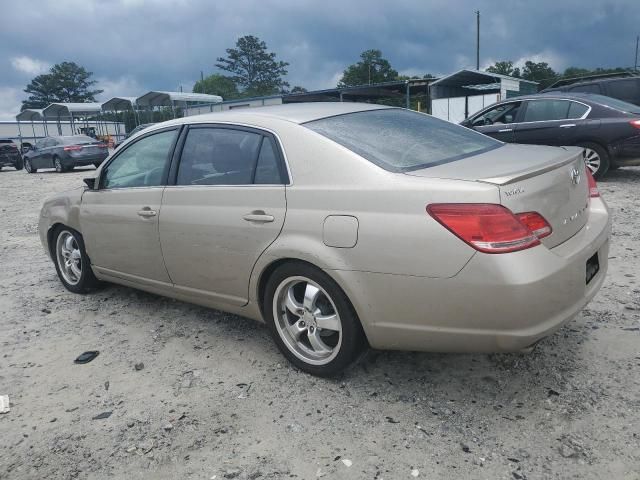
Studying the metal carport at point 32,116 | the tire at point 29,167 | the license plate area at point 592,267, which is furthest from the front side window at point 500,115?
the metal carport at point 32,116

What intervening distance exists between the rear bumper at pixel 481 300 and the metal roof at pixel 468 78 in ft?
78.2

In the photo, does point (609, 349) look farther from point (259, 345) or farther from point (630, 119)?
point (630, 119)

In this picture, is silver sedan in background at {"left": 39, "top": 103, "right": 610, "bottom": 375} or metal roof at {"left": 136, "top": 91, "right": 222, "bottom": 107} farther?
metal roof at {"left": 136, "top": 91, "right": 222, "bottom": 107}

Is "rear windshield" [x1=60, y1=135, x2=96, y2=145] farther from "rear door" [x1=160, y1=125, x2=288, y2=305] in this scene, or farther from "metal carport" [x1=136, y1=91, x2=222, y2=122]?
"rear door" [x1=160, y1=125, x2=288, y2=305]

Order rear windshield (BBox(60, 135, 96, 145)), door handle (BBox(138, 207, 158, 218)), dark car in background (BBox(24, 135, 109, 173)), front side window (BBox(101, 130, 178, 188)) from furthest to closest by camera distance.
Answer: rear windshield (BBox(60, 135, 96, 145)), dark car in background (BBox(24, 135, 109, 173)), front side window (BBox(101, 130, 178, 188)), door handle (BBox(138, 207, 158, 218))

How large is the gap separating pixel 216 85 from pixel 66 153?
8960cm

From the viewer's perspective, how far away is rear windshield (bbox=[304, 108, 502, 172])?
2.83 metres

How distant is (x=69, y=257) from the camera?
4.81 meters

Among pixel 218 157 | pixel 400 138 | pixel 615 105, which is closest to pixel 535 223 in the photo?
pixel 400 138

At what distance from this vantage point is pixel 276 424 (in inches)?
104

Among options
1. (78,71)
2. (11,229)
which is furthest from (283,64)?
(11,229)

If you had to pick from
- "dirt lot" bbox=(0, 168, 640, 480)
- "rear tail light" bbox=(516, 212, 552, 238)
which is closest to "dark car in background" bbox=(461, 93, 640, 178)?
"dirt lot" bbox=(0, 168, 640, 480)

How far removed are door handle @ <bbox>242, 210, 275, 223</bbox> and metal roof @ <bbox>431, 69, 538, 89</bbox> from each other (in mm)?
23670

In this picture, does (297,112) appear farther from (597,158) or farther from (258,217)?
(597,158)
